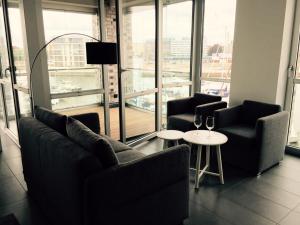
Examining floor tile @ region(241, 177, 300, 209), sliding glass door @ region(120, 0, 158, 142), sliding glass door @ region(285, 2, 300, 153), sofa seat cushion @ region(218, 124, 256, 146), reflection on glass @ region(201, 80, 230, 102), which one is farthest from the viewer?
reflection on glass @ region(201, 80, 230, 102)

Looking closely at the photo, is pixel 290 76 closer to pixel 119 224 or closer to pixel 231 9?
pixel 231 9

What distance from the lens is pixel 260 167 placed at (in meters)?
3.25


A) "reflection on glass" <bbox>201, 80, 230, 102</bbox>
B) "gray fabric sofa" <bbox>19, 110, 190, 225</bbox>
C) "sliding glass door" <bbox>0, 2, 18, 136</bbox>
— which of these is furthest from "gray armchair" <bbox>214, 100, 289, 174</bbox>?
"sliding glass door" <bbox>0, 2, 18, 136</bbox>

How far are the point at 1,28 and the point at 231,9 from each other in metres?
4.06

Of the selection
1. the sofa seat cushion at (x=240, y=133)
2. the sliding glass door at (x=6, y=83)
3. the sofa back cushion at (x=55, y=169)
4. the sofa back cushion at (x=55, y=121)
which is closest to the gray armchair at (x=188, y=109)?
the sofa seat cushion at (x=240, y=133)

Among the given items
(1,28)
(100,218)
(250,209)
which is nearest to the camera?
(100,218)

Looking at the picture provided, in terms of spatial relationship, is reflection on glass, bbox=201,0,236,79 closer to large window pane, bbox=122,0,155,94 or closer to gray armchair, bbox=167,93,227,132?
gray armchair, bbox=167,93,227,132

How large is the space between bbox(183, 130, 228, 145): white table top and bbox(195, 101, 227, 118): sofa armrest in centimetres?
72

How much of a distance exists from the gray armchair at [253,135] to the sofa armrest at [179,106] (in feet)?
3.00

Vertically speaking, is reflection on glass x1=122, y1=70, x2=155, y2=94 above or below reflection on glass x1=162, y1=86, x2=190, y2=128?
above

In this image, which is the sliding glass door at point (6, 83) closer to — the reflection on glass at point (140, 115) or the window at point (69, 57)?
the window at point (69, 57)


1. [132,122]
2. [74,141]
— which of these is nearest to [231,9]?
[132,122]

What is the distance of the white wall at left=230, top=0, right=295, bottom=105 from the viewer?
12.0ft

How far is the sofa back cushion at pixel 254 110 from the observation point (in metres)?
3.66
